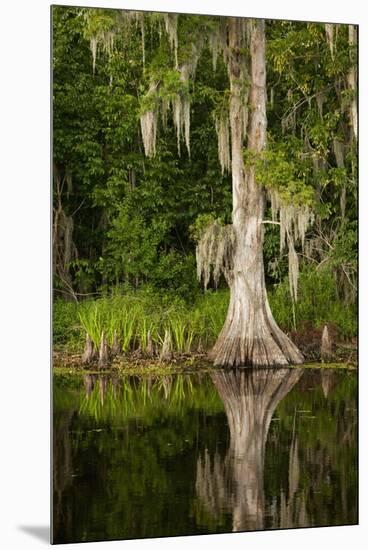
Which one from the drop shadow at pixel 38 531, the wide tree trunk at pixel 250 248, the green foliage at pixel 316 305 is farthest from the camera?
the green foliage at pixel 316 305

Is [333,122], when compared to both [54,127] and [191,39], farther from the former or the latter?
[54,127]

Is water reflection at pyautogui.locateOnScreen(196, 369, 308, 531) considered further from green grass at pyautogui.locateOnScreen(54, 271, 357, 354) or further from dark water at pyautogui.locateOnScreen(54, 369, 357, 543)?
green grass at pyautogui.locateOnScreen(54, 271, 357, 354)

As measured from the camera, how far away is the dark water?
635 centimetres

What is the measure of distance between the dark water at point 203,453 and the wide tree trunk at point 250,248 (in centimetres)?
13

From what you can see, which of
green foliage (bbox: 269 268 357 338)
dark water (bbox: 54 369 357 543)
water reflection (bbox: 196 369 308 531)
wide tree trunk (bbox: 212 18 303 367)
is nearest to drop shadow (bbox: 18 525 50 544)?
dark water (bbox: 54 369 357 543)

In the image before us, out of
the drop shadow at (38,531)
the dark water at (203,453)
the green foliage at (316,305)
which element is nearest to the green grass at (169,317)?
the green foliage at (316,305)

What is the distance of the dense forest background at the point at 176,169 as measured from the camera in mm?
6523

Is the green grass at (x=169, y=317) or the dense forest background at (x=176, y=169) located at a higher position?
the dense forest background at (x=176, y=169)

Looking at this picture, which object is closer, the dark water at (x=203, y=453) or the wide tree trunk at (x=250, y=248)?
the dark water at (x=203, y=453)

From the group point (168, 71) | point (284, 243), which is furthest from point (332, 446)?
point (168, 71)

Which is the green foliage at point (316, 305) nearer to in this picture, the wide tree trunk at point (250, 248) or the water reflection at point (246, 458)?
the wide tree trunk at point (250, 248)

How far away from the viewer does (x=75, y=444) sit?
639 centimetres

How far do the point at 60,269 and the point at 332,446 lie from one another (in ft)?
6.23

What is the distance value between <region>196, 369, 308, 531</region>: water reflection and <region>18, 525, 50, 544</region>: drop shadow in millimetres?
840
